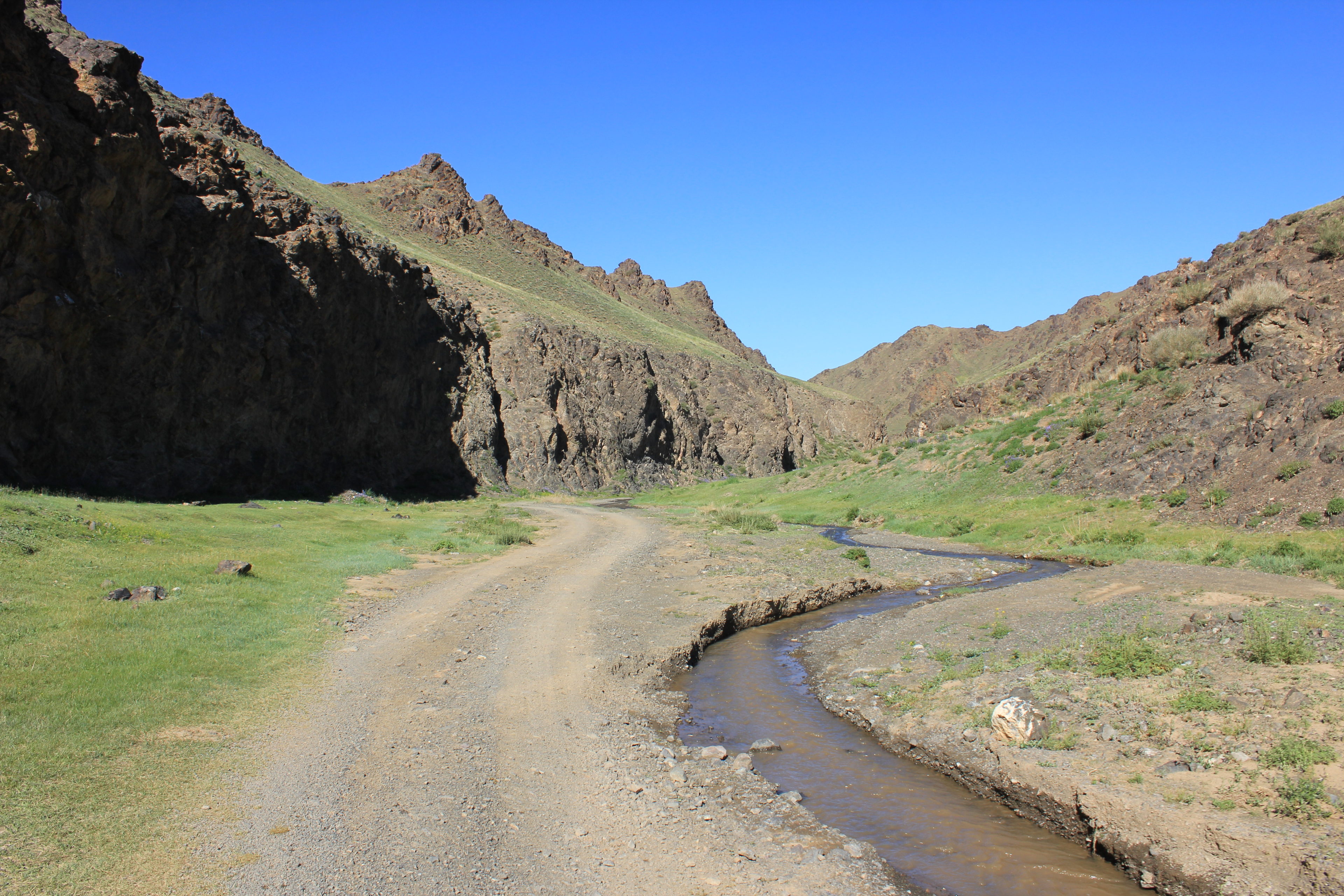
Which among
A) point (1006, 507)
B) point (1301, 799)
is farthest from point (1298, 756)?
point (1006, 507)

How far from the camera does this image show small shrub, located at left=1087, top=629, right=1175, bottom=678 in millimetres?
9836

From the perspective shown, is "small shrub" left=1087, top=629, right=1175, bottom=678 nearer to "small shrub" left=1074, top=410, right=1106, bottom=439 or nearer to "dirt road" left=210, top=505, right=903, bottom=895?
"dirt road" left=210, top=505, right=903, bottom=895

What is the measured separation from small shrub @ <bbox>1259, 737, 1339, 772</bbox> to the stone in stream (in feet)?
6.61

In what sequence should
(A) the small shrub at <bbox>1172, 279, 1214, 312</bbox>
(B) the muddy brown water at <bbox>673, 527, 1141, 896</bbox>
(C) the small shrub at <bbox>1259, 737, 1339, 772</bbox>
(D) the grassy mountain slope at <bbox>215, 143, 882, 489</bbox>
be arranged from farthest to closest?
(D) the grassy mountain slope at <bbox>215, 143, 882, 489</bbox>, (A) the small shrub at <bbox>1172, 279, 1214, 312</bbox>, (C) the small shrub at <bbox>1259, 737, 1339, 772</bbox>, (B) the muddy brown water at <bbox>673, 527, 1141, 896</bbox>

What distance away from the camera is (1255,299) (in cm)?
2852

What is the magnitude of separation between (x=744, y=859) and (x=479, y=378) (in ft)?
208

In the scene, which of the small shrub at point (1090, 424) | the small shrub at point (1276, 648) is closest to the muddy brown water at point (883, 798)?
the small shrub at point (1276, 648)

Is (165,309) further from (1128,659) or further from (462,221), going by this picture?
(462,221)

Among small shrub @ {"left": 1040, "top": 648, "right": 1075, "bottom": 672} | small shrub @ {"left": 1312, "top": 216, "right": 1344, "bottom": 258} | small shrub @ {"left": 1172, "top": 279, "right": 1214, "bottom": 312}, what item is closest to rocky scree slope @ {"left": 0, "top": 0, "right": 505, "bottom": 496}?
small shrub @ {"left": 1040, "top": 648, "right": 1075, "bottom": 672}

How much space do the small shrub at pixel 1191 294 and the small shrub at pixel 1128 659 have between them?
30.8 m

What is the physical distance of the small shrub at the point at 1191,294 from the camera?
3481cm

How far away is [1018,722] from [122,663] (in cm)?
1098

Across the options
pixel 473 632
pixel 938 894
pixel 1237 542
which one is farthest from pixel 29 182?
pixel 1237 542

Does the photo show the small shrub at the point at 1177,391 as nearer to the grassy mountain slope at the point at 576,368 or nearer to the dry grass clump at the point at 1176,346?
the dry grass clump at the point at 1176,346
